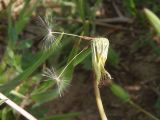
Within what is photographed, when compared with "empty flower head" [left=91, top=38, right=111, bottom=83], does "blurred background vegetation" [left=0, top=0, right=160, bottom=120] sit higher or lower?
lower

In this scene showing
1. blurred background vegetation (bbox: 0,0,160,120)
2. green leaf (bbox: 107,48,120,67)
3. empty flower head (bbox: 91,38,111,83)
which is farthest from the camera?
green leaf (bbox: 107,48,120,67)

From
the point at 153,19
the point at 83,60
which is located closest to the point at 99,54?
the point at 153,19

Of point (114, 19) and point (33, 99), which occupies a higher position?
point (114, 19)

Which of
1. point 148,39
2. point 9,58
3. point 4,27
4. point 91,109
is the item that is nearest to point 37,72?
point 9,58

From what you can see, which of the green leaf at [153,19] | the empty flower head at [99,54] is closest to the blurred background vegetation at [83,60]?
the green leaf at [153,19]

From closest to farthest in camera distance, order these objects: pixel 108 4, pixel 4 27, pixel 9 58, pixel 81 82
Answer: pixel 9 58
pixel 81 82
pixel 4 27
pixel 108 4

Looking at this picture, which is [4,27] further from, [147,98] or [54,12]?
[147,98]

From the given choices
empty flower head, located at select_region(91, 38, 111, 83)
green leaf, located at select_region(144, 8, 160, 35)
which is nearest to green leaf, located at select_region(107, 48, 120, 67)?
green leaf, located at select_region(144, 8, 160, 35)

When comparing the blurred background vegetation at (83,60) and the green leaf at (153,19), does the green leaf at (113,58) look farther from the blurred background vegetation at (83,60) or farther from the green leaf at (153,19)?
the green leaf at (153,19)

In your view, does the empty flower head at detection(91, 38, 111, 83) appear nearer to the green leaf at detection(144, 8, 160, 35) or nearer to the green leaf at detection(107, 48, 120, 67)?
the green leaf at detection(144, 8, 160, 35)
